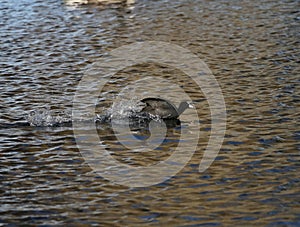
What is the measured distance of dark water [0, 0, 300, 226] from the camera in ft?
21.4

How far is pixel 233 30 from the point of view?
14.4 meters

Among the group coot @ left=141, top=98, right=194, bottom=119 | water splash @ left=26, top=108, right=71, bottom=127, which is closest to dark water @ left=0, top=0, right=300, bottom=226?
water splash @ left=26, top=108, right=71, bottom=127

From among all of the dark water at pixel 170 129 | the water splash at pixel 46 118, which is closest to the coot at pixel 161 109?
the dark water at pixel 170 129

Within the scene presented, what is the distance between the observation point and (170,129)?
29.3 ft

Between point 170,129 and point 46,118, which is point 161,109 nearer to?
point 170,129

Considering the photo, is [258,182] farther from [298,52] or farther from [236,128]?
[298,52]

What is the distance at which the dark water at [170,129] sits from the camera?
6.52 meters

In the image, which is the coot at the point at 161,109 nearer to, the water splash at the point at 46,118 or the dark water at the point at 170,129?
the dark water at the point at 170,129

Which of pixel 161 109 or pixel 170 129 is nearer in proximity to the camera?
pixel 170 129

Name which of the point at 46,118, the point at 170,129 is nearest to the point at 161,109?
the point at 170,129

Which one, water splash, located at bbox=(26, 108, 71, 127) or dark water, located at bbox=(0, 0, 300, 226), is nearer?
dark water, located at bbox=(0, 0, 300, 226)

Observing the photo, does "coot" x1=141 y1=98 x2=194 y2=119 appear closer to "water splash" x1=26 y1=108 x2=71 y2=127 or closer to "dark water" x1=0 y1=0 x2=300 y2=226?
"dark water" x1=0 y1=0 x2=300 y2=226

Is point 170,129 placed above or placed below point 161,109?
below

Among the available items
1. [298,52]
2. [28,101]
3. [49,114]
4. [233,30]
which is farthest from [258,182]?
[233,30]
